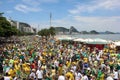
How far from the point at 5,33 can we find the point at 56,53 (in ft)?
187

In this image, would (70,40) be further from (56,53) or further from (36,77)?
(36,77)

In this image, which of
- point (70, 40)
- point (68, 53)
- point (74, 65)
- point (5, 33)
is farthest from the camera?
point (5, 33)

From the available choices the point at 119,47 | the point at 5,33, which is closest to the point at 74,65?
the point at 119,47

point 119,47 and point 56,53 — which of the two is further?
point 119,47

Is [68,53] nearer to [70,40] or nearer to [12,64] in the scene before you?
[12,64]

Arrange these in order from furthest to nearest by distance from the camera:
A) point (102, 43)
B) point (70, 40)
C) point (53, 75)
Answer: point (70, 40) → point (102, 43) → point (53, 75)

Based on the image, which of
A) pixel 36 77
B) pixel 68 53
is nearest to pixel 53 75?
pixel 36 77

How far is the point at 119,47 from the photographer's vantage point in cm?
3378

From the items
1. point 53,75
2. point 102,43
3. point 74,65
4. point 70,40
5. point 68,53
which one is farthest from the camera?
point 70,40

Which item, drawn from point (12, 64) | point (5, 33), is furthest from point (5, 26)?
point (12, 64)

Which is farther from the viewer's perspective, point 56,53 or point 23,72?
point 56,53

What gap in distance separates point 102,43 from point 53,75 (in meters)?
21.6

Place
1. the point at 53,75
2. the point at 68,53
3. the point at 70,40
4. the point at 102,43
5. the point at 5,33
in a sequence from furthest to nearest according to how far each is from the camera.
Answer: the point at 5,33
the point at 70,40
the point at 102,43
the point at 68,53
the point at 53,75

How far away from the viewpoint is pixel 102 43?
3597 centimetres
